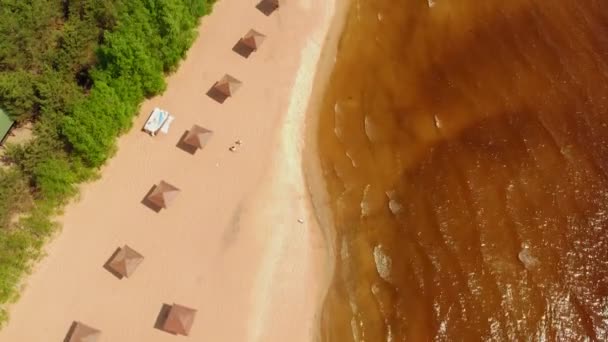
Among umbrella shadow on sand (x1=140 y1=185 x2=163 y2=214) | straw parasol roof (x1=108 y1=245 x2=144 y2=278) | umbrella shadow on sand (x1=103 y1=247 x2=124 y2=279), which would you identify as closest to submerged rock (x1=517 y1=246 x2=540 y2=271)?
umbrella shadow on sand (x1=140 y1=185 x2=163 y2=214)

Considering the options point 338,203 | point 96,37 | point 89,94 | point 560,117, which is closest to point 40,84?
point 89,94

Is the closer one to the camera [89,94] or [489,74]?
[89,94]

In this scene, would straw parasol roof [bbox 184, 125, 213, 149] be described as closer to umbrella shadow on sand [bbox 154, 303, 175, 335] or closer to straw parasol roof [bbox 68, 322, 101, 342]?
umbrella shadow on sand [bbox 154, 303, 175, 335]

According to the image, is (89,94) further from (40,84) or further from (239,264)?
(239,264)

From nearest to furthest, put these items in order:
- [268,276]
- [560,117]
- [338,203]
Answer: [268,276]
[338,203]
[560,117]

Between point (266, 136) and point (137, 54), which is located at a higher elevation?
point (137, 54)

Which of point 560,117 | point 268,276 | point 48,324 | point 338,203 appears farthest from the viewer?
point 560,117
